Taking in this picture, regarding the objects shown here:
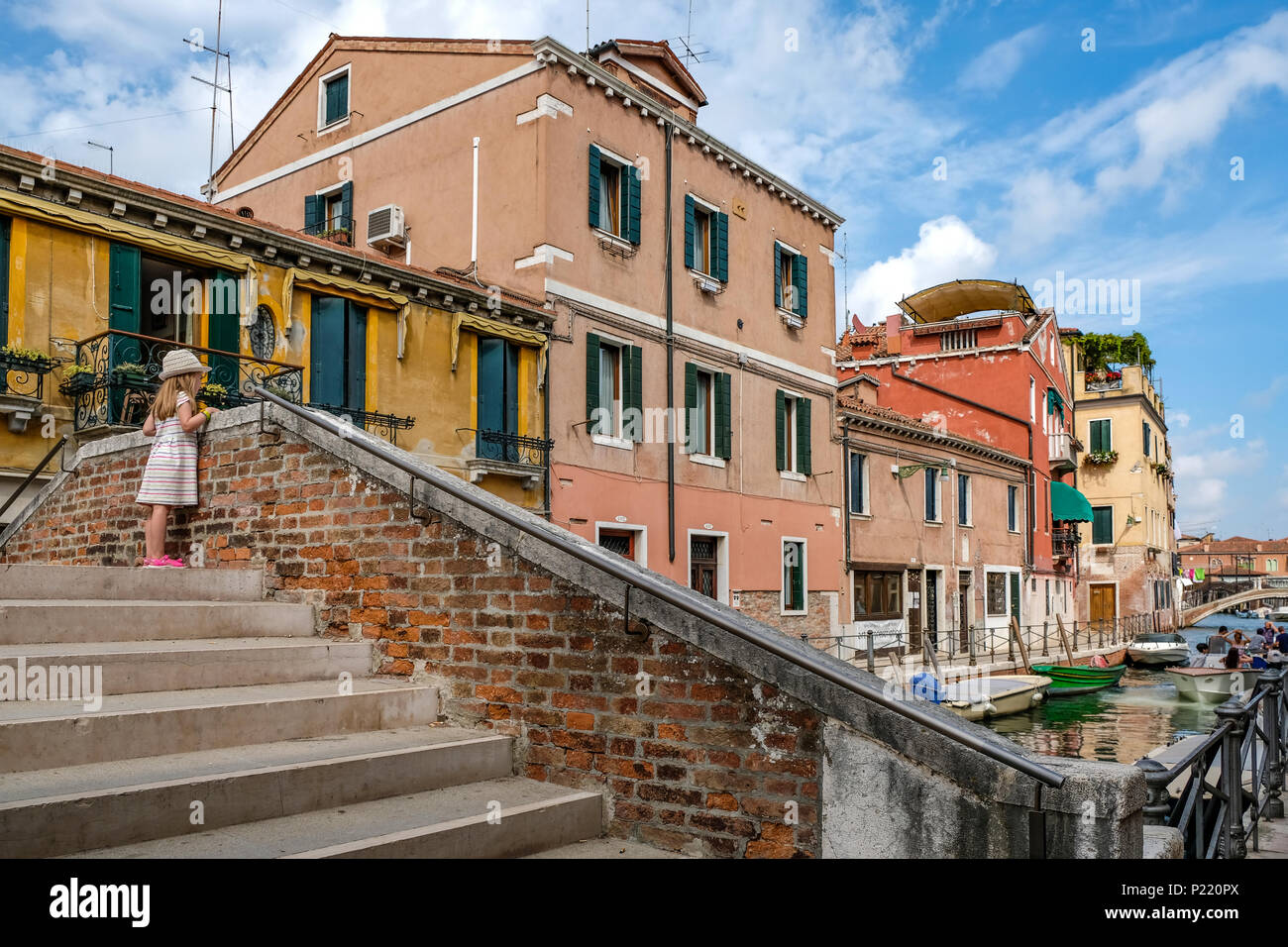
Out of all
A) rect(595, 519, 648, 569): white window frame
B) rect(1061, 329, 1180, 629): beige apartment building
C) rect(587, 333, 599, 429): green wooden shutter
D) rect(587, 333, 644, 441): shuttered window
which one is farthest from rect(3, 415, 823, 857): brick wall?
rect(1061, 329, 1180, 629): beige apartment building

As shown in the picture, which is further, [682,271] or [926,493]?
[926,493]

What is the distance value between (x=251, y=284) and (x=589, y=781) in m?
9.97

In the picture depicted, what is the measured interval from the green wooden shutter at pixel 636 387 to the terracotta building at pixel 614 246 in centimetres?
4

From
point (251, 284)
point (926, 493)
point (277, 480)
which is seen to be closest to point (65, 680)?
point (277, 480)

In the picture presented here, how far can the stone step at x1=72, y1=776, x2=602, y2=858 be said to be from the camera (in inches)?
Result: 128

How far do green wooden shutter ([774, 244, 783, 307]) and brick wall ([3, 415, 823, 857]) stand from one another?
591 inches

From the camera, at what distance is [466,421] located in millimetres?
14508

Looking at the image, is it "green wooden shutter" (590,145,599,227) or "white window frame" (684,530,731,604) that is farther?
"white window frame" (684,530,731,604)

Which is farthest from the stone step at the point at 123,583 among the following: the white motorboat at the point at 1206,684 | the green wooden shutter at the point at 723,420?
the white motorboat at the point at 1206,684

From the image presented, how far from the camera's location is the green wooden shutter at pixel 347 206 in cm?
1755

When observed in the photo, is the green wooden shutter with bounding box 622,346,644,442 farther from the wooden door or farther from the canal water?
the wooden door

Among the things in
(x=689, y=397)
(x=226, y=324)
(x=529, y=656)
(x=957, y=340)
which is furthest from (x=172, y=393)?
(x=957, y=340)

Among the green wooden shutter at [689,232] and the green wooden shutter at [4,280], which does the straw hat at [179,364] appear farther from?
the green wooden shutter at [689,232]
